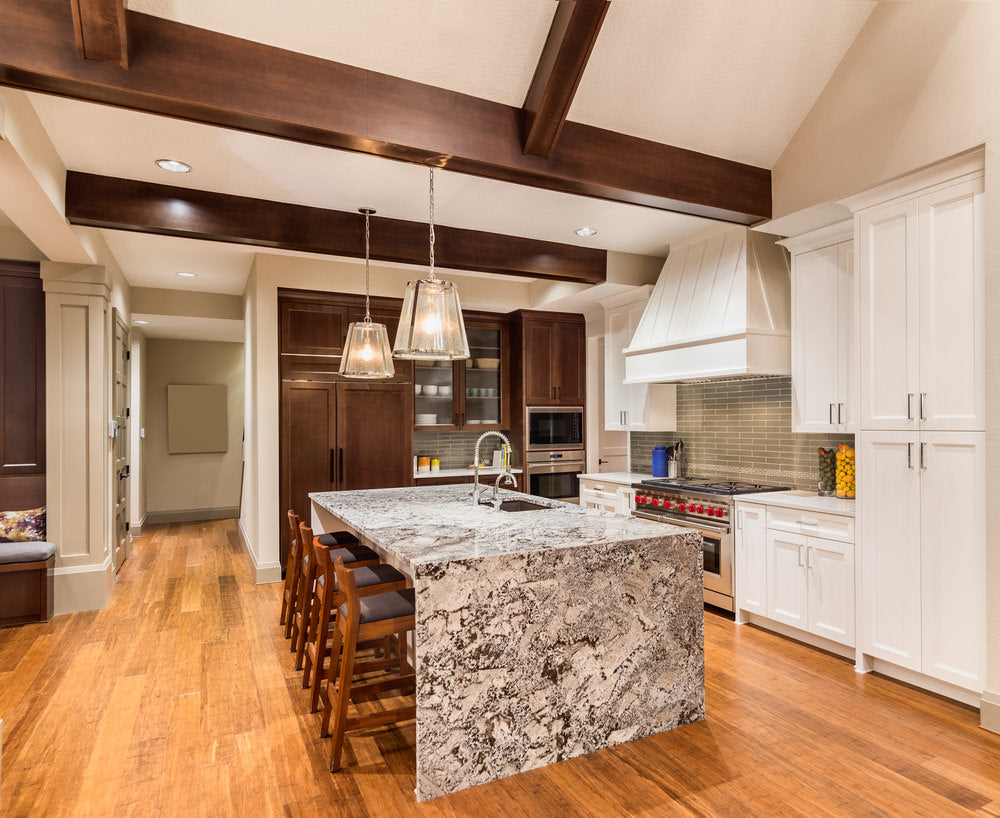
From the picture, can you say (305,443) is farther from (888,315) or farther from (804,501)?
(888,315)

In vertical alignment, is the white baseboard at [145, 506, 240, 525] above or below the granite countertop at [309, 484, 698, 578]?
below

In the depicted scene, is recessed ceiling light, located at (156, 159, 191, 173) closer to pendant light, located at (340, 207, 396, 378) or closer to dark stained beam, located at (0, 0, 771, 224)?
dark stained beam, located at (0, 0, 771, 224)

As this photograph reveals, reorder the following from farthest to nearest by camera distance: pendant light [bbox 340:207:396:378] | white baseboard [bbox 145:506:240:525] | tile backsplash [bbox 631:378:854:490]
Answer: white baseboard [bbox 145:506:240:525] < tile backsplash [bbox 631:378:854:490] < pendant light [bbox 340:207:396:378]

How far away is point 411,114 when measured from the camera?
9.09 ft

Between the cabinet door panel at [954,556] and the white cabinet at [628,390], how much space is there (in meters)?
2.61

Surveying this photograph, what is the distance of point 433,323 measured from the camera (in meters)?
2.90

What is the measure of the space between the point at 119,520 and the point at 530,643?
198 inches

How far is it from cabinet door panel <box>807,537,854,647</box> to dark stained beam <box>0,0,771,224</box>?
2.10 m

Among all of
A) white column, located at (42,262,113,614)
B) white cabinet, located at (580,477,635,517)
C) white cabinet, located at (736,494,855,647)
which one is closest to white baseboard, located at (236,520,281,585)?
white column, located at (42,262,113,614)

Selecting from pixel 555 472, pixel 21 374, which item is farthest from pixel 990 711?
pixel 21 374

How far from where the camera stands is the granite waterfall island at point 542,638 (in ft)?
7.43

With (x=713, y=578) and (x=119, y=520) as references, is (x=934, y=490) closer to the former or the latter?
(x=713, y=578)

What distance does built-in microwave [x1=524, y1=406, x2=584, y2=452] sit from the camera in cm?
653

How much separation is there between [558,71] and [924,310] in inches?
82.4
